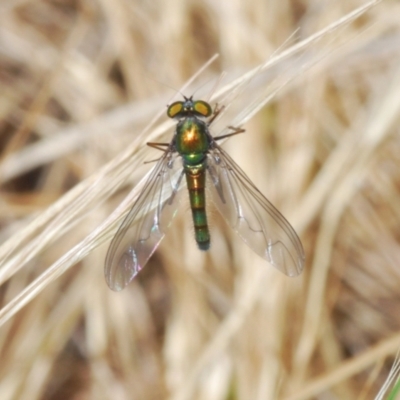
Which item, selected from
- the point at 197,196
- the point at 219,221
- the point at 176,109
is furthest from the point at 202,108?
the point at 219,221

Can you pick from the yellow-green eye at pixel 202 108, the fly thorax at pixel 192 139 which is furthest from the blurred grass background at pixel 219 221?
the yellow-green eye at pixel 202 108

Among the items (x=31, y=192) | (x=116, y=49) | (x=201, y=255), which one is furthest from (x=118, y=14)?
(x=201, y=255)

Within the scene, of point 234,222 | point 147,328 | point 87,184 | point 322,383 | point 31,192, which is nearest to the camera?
point 87,184

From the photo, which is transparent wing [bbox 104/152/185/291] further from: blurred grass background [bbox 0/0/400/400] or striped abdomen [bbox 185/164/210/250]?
blurred grass background [bbox 0/0/400/400]

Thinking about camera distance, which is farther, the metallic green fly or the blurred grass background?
the blurred grass background

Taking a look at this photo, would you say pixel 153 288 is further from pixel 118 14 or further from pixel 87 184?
pixel 87 184

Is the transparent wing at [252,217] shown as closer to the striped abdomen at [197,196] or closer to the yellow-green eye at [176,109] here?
the striped abdomen at [197,196]

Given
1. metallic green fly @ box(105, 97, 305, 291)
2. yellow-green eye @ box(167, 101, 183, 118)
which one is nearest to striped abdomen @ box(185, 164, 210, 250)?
metallic green fly @ box(105, 97, 305, 291)

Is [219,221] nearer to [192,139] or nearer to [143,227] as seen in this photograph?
[192,139]
